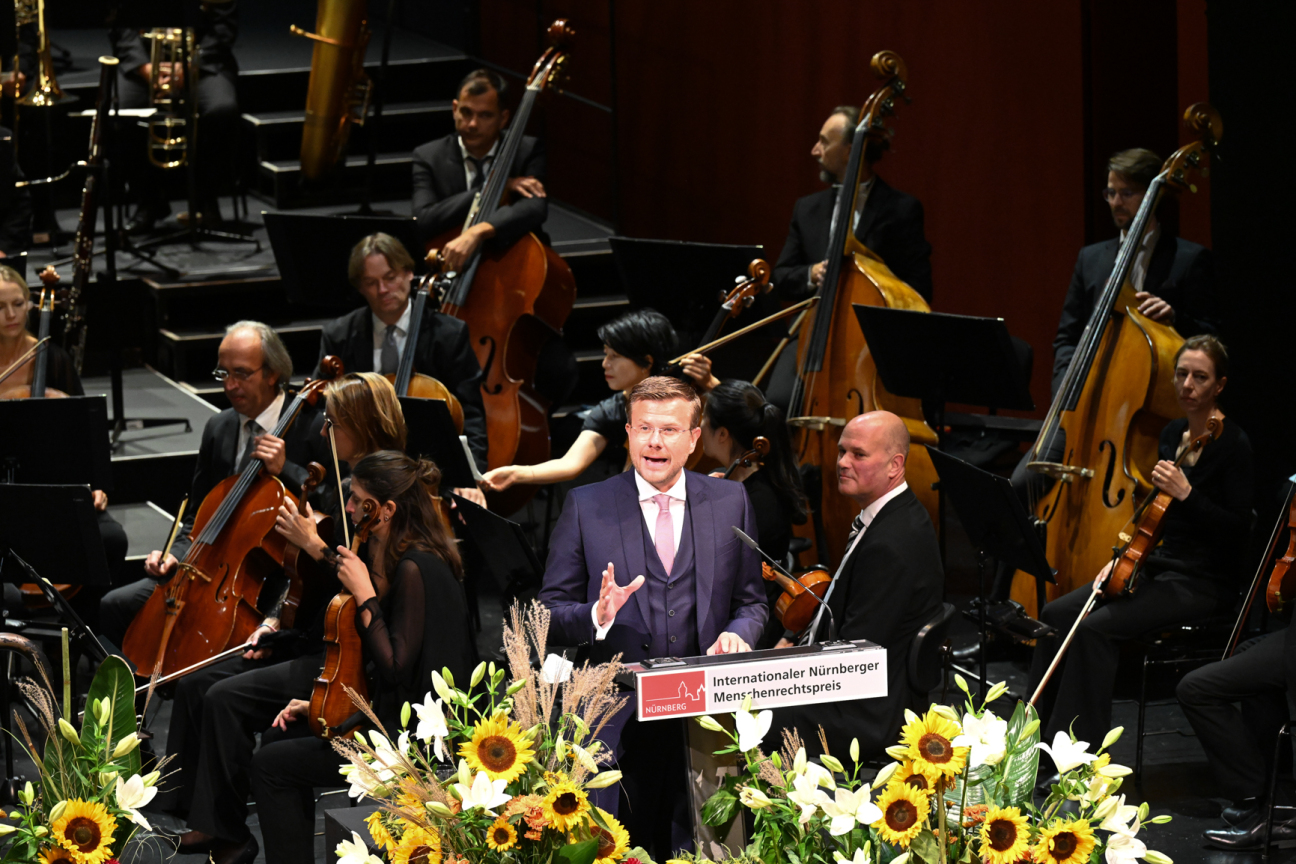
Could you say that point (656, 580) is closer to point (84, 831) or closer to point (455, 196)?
point (84, 831)

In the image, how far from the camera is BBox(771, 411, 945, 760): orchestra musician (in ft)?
12.1

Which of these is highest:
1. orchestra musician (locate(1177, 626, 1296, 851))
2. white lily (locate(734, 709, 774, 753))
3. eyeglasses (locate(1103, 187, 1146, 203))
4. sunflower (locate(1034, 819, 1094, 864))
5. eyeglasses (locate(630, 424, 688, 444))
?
eyeglasses (locate(1103, 187, 1146, 203))

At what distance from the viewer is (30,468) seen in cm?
482

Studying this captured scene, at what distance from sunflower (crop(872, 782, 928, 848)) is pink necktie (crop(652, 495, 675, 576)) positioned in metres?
1.53

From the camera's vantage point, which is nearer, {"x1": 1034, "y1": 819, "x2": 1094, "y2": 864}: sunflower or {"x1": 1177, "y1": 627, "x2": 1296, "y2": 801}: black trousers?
{"x1": 1034, "y1": 819, "x2": 1094, "y2": 864}: sunflower

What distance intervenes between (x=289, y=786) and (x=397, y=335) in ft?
6.70

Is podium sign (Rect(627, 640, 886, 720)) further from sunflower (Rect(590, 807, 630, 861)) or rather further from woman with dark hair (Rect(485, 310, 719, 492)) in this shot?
woman with dark hair (Rect(485, 310, 719, 492))

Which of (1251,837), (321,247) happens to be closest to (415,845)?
(1251,837)

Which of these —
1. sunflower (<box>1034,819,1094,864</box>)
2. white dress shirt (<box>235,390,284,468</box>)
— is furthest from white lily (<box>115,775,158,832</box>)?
white dress shirt (<box>235,390,284,468</box>)

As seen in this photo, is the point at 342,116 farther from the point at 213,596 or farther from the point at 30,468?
the point at 213,596

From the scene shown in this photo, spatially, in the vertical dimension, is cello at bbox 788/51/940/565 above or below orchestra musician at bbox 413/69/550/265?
below

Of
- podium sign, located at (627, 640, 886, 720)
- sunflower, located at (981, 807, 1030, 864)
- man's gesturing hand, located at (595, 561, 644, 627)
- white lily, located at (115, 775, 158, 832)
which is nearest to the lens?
sunflower, located at (981, 807, 1030, 864)

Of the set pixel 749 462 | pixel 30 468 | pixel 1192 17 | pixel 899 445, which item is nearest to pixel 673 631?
pixel 899 445

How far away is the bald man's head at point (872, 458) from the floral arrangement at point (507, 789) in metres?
1.82
